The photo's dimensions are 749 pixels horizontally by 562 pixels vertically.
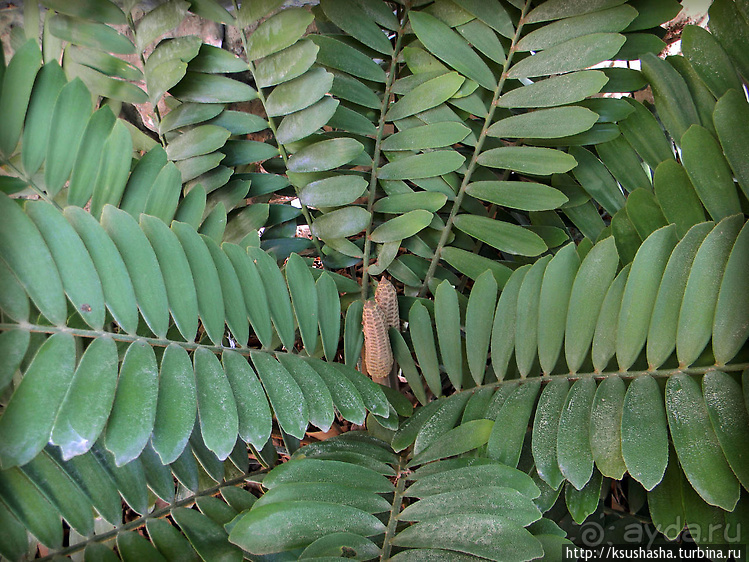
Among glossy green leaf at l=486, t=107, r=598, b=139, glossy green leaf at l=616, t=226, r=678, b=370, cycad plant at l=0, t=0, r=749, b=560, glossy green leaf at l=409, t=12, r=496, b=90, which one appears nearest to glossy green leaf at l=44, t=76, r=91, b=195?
cycad plant at l=0, t=0, r=749, b=560

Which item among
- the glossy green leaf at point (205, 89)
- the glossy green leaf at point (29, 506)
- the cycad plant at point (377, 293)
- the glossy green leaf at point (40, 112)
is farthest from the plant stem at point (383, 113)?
the glossy green leaf at point (29, 506)

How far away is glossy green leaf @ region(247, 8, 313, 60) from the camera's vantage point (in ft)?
2.39

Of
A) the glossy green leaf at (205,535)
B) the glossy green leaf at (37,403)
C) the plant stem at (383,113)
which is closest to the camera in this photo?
the glossy green leaf at (37,403)

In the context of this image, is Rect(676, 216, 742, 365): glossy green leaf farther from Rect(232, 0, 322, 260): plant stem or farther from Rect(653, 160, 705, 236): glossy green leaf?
Rect(232, 0, 322, 260): plant stem

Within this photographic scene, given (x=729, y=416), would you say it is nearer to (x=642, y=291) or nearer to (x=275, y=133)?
(x=642, y=291)

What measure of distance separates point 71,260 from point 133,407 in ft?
0.51

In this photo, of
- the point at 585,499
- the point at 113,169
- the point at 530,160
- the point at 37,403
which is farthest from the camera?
the point at 530,160

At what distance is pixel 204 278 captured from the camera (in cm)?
58

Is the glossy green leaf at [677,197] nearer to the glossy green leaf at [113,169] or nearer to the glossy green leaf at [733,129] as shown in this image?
the glossy green leaf at [733,129]

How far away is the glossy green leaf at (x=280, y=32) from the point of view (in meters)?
0.73

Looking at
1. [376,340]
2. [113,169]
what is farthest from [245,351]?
[113,169]

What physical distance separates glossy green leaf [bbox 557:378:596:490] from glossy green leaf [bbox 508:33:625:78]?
43 cm

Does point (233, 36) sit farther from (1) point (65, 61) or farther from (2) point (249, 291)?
(2) point (249, 291)

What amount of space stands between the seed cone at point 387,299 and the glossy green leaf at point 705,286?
1.23 ft
